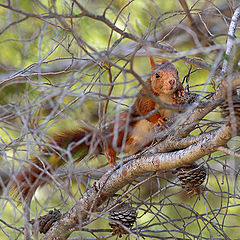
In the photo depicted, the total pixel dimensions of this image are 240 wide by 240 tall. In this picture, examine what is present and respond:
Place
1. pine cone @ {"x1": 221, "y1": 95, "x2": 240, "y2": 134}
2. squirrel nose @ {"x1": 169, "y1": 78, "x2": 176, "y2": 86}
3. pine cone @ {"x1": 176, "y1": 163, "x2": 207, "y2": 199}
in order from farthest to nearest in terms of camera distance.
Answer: squirrel nose @ {"x1": 169, "y1": 78, "x2": 176, "y2": 86} < pine cone @ {"x1": 176, "y1": 163, "x2": 207, "y2": 199} < pine cone @ {"x1": 221, "y1": 95, "x2": 240, "y2": 134}

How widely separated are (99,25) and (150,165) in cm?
154

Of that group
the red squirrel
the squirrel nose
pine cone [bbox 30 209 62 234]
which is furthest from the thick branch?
the squirrel nose

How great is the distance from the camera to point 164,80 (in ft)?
6.31

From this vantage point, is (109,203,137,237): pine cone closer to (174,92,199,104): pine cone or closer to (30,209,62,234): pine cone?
(30,209,62,234): pine cone

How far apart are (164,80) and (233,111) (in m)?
0.98

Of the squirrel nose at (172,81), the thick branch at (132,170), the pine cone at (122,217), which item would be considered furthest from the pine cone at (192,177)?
the squirrel nose at (172,81)

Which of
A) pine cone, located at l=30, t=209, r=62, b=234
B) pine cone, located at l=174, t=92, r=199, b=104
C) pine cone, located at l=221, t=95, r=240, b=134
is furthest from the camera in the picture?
pine cone, located at l=30, t=209, r=62, b=234

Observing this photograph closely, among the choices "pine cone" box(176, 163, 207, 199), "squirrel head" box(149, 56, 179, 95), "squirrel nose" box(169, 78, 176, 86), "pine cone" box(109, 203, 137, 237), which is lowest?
"pine cone" box(109, 203, 137, 237)

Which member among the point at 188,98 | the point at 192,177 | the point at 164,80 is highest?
the point at 164,80

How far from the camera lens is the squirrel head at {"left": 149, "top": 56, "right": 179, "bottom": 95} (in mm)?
1856

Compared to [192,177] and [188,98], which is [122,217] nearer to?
[192,177]

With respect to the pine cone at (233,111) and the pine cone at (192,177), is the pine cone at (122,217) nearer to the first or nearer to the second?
the pine cone at (192,177)

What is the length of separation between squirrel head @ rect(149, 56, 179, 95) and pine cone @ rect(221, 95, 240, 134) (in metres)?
0.84

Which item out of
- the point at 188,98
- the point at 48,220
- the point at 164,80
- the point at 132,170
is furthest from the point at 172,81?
the point at 48,220
